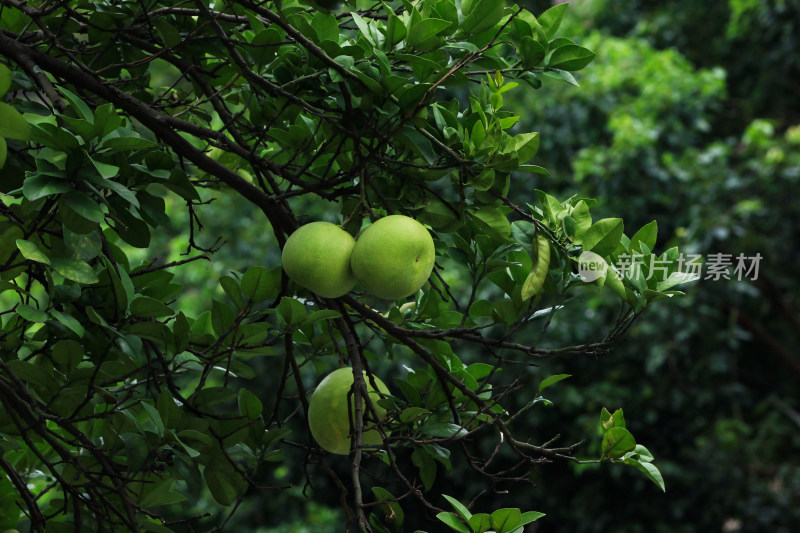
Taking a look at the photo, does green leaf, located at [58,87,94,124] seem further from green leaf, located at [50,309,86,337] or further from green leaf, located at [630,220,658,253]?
green leaf, located at [630,220,658,253]

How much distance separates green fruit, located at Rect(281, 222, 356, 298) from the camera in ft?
3.25

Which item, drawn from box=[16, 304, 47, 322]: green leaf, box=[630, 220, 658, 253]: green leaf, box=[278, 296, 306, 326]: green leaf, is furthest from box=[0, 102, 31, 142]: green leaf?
box=[630, 220, 658, 253]: green leaf

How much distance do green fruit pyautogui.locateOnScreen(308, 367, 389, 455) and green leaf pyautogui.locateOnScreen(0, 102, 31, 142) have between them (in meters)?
0.53

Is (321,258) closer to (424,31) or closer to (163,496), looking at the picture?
(424,31)

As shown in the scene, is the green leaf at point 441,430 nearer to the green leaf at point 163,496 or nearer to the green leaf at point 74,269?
the green leaf at point 163,496

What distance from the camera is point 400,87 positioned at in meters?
1.01

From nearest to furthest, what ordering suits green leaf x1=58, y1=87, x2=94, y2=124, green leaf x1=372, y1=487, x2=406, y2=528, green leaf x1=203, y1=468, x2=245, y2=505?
1. green leaf x1=58, y1=87, x2=94, y2=124
2. green leaf x1=372, y1=487, x2=406, y2=528
3. green leaf x1=203, y1=468, x2=245, y2=505

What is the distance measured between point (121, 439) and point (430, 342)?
1.55 ft

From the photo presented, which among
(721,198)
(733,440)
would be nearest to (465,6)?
(721,198)

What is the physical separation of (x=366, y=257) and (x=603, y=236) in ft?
1.04

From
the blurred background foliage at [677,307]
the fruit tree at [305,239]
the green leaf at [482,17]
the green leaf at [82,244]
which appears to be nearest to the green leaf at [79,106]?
the fruit tree at [305,239]

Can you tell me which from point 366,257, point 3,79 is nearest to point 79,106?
point 3,79

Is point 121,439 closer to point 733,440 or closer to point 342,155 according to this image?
point 342,155

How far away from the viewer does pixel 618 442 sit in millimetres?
1126
